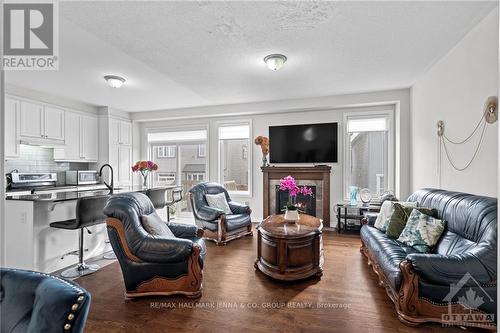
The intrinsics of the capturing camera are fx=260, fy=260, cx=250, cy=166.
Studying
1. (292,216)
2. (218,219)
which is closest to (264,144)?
(218,219)

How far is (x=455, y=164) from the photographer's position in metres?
3.10

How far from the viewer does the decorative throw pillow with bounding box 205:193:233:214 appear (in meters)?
4.72

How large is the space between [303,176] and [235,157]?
1732mm

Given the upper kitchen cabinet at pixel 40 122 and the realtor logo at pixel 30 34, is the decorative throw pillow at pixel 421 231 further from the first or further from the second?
the upper kitchen cabinet at pixel 40 122

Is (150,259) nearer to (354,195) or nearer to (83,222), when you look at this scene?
(83,222)

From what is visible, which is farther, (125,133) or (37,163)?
(125,133)

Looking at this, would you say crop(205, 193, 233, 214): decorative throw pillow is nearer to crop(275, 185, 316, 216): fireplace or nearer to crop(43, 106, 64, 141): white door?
crop(275, 185, 316, 216): fireplace

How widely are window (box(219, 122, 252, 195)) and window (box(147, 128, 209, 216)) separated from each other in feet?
1.42

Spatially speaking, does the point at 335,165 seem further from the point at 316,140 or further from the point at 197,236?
the point at 197,236

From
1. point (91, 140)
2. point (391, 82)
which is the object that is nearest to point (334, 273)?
point (391, 82)

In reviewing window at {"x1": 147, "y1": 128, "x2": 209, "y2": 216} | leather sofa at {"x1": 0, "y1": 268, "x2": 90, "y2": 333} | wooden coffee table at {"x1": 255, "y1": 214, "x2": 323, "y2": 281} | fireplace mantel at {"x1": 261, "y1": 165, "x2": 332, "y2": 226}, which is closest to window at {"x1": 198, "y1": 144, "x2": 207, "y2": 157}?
window at {"x1": 147, "y1": 128, "x2": 209, "y2": 216}

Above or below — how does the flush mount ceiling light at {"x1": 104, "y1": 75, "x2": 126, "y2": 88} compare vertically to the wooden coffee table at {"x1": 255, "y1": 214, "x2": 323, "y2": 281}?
above

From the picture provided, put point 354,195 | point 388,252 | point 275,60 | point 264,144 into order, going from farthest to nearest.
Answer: point 264,144
point 354,195
point 275,60
point 388,252

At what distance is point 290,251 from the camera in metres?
2.87
